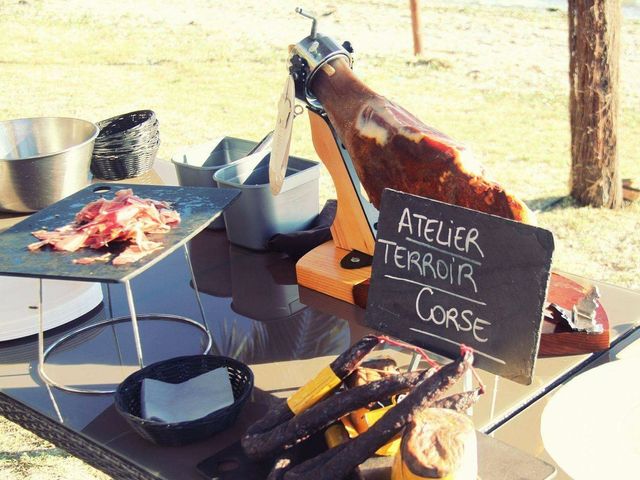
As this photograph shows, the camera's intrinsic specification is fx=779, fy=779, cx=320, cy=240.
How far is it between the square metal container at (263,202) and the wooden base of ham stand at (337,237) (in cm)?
19

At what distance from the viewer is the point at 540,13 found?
12.9 metres

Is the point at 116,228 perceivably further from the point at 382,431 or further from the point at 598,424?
the point at 598,424

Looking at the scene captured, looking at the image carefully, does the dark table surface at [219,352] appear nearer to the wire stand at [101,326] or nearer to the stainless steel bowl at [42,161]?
the wire stand at [101,326]

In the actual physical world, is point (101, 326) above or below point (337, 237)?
below

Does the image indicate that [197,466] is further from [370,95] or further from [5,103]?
[5,103]

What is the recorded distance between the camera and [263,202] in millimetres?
2354

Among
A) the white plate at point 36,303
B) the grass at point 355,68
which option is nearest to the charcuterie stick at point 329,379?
the white plate at point 36,303

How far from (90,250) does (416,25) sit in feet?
27.5

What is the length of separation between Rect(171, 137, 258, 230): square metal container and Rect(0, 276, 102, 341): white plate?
54 centimetres

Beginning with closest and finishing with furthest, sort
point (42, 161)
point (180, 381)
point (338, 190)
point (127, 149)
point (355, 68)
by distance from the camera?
point (180, 381)
point (338, 190)
point (42, 161)
point (127, 149)
point (355, 68)

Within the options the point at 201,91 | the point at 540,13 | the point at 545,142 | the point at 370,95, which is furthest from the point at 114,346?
the point at 540,13

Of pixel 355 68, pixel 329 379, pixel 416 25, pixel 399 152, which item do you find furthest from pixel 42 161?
pixel 416 25

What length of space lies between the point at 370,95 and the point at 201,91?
746 centimetres

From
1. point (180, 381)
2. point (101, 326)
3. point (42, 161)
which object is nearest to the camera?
point (180, 381)
